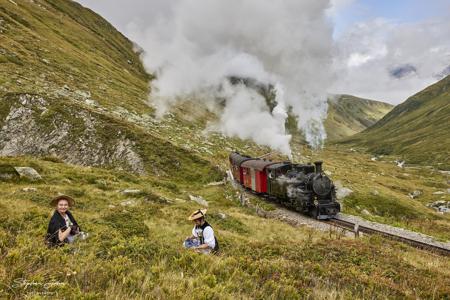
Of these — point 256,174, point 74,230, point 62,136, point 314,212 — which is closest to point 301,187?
point 314,212

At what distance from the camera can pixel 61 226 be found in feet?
30.7

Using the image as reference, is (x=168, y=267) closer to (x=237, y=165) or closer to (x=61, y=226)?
(x=61, y=226)

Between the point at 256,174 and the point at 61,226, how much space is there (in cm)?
2657

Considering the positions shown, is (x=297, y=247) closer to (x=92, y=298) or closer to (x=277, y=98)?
(x=92, y=298)

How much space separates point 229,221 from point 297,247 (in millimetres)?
7947

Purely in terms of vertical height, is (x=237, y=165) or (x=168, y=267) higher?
(x=237, y=165)

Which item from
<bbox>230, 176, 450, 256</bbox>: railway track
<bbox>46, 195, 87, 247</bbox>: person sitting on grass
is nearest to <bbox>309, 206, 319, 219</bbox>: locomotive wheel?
<bbox>230, 176, 450, 256</bbox>: railway track

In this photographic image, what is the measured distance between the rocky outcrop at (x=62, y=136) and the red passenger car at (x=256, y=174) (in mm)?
11294

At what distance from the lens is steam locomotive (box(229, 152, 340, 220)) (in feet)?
86.4

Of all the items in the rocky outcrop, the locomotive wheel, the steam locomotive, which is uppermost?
the rocky outcrop

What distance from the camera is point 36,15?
81500mm

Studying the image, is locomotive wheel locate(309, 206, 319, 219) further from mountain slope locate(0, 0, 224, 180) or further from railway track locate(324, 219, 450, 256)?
mountain slope locate(0, 0, 224, 180)

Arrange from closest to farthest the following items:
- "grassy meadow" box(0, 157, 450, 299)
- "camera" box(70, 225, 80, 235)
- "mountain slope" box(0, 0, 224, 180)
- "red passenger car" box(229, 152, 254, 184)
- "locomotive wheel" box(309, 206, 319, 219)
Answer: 1. "grassy meadow" box(0, 157, 450, 299)
2. "camera" box(70, 225, 80, 235)
3. "locomotive wheel" box(309, 206, 319, 219)
4. "mountain slope" box(0, 0, 224, 180)
5. "red passenger car" box(229, 152, 254, 184)

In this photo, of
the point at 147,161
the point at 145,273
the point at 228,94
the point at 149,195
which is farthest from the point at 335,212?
the point at 228,94
